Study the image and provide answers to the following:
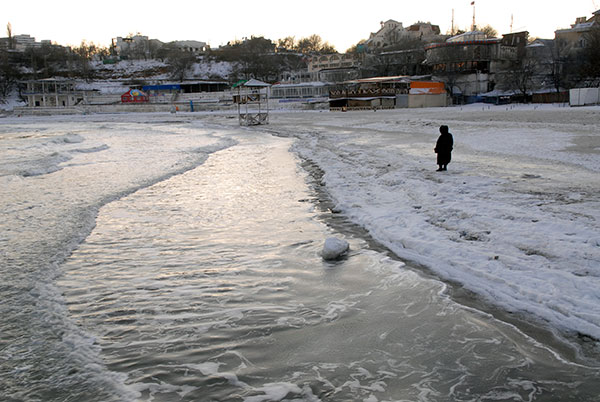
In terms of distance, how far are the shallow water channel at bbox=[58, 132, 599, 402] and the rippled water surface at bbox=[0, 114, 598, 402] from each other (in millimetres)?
13

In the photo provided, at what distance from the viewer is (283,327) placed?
406cm

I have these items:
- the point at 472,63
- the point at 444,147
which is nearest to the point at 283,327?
the point at 444,147

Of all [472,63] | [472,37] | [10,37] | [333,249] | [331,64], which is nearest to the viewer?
[333,249]

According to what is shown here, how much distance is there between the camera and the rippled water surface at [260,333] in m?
3.22

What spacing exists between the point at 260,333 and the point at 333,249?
2034 mm

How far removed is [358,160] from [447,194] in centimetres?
584

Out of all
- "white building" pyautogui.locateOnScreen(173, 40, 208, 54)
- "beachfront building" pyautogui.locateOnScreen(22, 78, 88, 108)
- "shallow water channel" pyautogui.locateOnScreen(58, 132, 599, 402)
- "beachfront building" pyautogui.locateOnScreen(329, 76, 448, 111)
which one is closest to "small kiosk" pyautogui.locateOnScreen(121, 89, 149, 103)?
"beachfront building" pyautogui.locateOnScreen(22, 78, 88, 108)

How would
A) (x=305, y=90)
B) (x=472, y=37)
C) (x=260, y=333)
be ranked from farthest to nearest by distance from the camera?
1. (x=305, y=90)
2. (x=472, y=37)
3. (x=260, y=333)

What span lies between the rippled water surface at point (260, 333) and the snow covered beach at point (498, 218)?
529mm

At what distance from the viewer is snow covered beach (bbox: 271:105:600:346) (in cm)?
452

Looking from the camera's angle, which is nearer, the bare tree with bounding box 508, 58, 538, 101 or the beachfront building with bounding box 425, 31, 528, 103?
the bare tree with bounding box 508, 58, 538, 101

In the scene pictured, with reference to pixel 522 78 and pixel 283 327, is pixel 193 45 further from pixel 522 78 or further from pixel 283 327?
pixel 283 327

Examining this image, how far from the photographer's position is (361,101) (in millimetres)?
64188

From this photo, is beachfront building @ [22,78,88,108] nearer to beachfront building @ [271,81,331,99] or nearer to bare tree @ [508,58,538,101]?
beachfront building @ [271,81,331,99]
